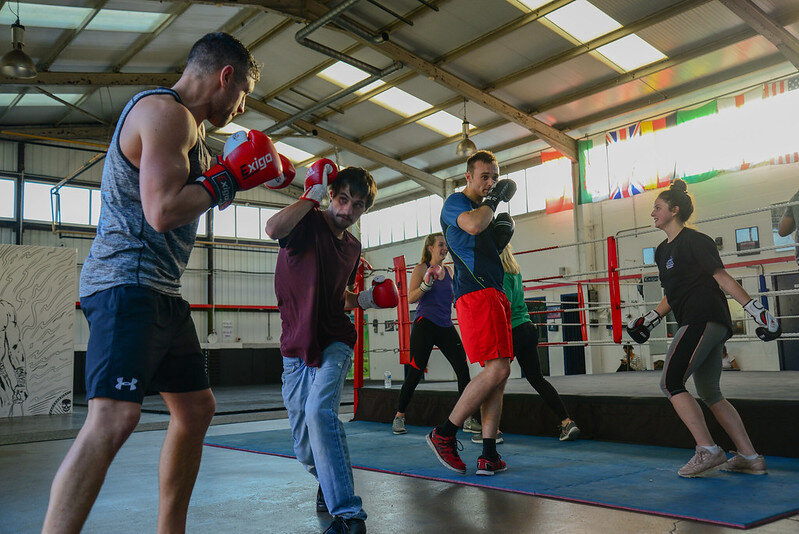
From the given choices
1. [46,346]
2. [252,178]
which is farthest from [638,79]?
[252,178]

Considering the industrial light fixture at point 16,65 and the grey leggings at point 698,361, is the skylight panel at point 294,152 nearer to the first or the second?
the industrial light fixture at point 16,65

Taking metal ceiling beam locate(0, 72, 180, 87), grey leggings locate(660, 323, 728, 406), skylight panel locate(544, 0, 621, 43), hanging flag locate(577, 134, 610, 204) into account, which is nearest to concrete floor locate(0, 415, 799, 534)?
grey leggings locate(660, 323, 728, 406)

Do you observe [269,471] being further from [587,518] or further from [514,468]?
[587,518]

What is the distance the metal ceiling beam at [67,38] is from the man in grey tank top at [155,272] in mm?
9661

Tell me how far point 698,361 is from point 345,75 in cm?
1086

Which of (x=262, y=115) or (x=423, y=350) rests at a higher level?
(x=262, y=115)

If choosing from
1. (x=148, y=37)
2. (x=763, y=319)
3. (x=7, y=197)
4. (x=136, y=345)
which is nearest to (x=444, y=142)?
(x=148, y=37)

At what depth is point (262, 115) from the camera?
595 inches

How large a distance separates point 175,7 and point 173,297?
33.9ft

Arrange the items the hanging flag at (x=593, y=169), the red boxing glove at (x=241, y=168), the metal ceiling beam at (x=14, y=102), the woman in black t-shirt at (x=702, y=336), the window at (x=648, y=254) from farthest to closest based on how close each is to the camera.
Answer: the metal ceiling beam at (x=14, y=102), the hanging flag at (x=593, y=169), the window at (x=648, y=254), the woman in black t-shirt at (x=702, y=336), the red boxing glove at (x=241, y=168)

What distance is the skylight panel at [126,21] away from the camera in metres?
10.4

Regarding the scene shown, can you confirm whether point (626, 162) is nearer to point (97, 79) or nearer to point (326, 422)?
point (97, 79)

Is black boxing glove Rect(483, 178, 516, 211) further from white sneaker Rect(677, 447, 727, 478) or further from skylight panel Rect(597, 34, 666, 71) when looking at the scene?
skylight panel Rect(597, 34, 666, 71)

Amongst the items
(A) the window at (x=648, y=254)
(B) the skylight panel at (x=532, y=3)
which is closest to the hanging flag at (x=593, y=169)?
(A) the window at (x=648, y=254)
